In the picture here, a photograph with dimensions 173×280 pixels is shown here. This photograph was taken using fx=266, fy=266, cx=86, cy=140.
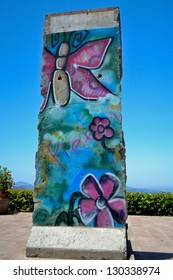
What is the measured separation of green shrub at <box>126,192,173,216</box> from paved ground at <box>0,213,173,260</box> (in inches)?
39.1

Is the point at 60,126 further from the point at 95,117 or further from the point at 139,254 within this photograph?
the point at 139,254

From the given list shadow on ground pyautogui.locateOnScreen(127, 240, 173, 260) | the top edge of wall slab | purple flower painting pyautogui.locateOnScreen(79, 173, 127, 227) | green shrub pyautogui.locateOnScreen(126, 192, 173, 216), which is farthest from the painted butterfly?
green shrub pyautogui.locateOnScreen(126, 192, 173, 216)

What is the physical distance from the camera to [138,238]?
22.9 feet

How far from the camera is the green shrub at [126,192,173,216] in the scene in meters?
11.4

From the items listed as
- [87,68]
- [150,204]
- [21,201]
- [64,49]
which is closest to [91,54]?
[87,68]

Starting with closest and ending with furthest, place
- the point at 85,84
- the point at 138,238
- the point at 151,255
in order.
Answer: the point at 85,84 < the point at 151,255 < the point at 138,238

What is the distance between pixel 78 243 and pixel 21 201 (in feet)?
29.5

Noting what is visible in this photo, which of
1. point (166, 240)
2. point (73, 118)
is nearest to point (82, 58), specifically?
point (73, 118)

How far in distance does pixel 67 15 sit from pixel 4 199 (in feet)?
28.7

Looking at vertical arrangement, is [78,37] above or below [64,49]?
above

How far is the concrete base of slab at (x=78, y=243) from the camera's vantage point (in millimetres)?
3962

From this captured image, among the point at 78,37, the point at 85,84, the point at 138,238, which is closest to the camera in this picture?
the point at 85,84

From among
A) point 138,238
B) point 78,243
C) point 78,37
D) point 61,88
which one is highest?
point 78,37

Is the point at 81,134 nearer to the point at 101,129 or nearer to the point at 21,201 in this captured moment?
the point at 101,129
